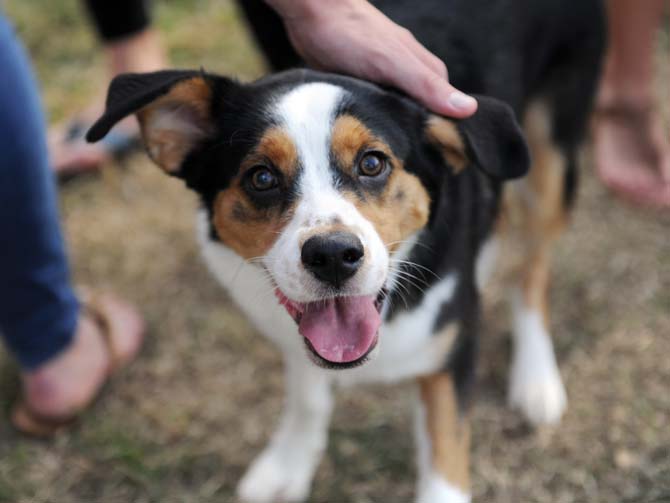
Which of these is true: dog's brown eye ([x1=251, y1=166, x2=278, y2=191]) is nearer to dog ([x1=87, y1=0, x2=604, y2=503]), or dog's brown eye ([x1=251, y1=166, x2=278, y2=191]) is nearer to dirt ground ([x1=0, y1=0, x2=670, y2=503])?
dog ([x1=87, y1=0, x2=604, y2=503])

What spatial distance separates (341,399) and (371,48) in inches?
54.4

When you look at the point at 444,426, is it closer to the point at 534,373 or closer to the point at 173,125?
the point at 534,373

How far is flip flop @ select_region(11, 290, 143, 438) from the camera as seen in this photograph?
289 centimetres

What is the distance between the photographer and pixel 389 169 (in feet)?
6.81

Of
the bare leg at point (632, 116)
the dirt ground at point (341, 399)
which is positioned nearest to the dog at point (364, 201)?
the dirt ground at point (341, 399)

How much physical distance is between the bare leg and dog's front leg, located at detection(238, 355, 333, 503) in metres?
1.88

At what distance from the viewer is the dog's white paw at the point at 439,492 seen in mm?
2400

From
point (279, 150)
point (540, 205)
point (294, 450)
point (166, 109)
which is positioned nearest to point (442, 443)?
point (294, 450)

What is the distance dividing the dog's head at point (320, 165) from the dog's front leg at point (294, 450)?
65 centimetres

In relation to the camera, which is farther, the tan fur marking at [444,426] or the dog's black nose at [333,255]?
the tan fur marking at [444,426]

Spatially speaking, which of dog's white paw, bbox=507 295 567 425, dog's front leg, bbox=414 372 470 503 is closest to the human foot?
dog's white paw, bbox=507 295 567 425

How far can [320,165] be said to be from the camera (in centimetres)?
198

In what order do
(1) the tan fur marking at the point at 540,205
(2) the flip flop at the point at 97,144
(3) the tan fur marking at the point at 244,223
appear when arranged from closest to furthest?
(3) the tan fur marking at the point at 244,223 → (1) the tan fur marking at the point at 540,205 → (2) the flip flop at the point at 97,144

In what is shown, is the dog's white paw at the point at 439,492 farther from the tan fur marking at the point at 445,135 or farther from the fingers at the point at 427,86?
the fingers at the point at 427,86
